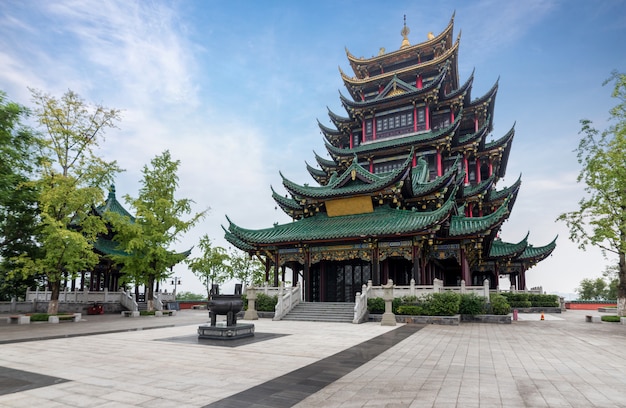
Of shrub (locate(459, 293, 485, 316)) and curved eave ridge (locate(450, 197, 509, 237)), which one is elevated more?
curved eave ridge (locate(450, 197, 509, 237))

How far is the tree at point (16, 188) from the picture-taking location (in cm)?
2009

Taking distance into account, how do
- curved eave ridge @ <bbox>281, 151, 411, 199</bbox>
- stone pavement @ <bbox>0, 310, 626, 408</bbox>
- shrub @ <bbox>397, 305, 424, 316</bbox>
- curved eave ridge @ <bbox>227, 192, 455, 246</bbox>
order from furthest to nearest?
curved eave ridge @ <bbox>281, 151, 411, 199</bbox>
curved eave ridge @ <bbox>227, 192, 455, 246</bbox>
shrub @ <bbox>397, 305, 424, 316</bbox>
stone pavement @ <bbox>0, 310, 626, 408</bbox>

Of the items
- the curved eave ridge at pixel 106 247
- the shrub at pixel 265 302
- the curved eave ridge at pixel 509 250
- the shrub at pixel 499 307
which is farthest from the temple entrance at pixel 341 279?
the curved eave ridge at pixel 106 247

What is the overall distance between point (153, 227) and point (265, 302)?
414 inches

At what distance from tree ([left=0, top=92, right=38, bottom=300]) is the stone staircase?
15373 millimetres

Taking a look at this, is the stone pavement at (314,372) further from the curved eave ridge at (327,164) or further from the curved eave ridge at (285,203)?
the curved eave ridge at (327,164)

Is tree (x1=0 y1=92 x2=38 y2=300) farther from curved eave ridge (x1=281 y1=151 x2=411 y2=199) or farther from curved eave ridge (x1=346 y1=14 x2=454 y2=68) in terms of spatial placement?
curved eave ridge (x1=346 y1=14 x2=454 y2=68)

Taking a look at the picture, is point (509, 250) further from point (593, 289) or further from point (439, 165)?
point (593, 289)

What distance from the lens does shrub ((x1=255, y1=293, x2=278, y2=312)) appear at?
2123 centimetres

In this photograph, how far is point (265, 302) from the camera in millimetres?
21359

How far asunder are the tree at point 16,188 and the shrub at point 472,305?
929 inches

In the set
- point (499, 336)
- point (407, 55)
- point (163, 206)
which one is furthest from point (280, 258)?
point (407, 55)

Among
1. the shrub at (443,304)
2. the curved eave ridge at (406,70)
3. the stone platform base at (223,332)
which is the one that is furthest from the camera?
the curved eave ridge at (406,70)

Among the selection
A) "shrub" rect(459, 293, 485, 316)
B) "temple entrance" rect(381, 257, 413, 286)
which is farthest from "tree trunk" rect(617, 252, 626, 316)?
"temple entrance" rect(381, 257, 413, 286)
